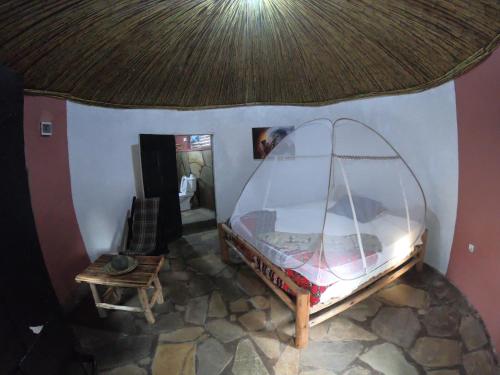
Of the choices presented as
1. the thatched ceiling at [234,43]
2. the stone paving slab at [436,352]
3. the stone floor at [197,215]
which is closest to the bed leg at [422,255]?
the stone paving slab at [436,352]

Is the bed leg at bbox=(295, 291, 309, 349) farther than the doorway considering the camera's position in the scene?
No

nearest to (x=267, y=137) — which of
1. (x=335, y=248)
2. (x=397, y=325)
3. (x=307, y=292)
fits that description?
(x=335, y=248)

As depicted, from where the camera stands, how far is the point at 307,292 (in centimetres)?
176

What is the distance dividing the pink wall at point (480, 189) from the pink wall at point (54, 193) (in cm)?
365

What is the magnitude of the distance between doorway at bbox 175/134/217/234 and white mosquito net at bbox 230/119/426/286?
238cm

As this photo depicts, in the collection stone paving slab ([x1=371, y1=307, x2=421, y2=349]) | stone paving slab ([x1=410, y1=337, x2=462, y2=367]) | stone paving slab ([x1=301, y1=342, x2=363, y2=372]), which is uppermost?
stone paving slab ([x1=371, y1=307, x2=421, y2=349])

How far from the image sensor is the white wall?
245cm

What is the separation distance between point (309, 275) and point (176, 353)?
120cm

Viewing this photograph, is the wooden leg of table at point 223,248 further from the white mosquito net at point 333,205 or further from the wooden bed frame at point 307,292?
the white mosquito net at point 333,205

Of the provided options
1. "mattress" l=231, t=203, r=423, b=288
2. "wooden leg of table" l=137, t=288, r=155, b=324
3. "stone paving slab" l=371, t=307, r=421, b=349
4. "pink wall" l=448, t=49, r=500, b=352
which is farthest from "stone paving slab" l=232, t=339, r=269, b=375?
"pink wall" l=448, t=49, r=500, b=352

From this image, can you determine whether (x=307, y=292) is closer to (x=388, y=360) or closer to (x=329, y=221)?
(x=329, y=221)

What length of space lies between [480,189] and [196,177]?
16.5 ft

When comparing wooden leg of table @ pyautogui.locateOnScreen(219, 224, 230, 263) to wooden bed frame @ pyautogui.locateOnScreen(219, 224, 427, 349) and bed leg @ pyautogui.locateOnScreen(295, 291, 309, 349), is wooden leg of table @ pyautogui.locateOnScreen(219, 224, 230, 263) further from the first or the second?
bed leg @ pyautogui.locateOnScreen(295, 291, 309, 349)

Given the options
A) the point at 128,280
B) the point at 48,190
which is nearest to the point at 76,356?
the point at 128,280
